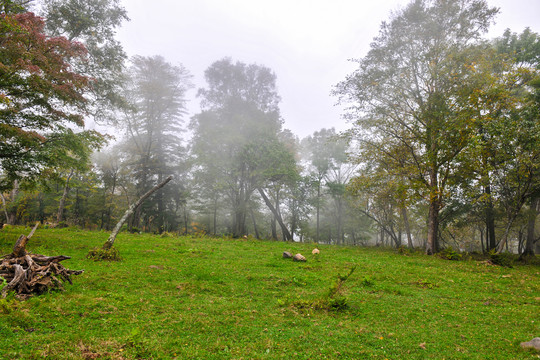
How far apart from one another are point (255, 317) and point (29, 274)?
4.92 metres

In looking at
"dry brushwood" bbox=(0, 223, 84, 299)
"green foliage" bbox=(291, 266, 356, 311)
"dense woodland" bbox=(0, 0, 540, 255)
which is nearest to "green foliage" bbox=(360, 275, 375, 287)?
"green foliage" bbox=(291, 266, 356, 311)

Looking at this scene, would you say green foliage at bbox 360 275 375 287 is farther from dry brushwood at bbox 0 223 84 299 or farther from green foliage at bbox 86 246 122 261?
green foliage at bbox 86 246 122 261

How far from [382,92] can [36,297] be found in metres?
20.6

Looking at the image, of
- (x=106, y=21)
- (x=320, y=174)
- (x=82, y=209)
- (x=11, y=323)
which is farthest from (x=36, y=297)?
(x=82, y=209)

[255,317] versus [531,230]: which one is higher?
[531,230]

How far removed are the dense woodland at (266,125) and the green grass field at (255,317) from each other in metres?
6.22

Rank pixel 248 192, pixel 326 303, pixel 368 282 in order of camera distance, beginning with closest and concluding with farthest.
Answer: pixel 326 303 < pixel 368 282 < pixel 248 192

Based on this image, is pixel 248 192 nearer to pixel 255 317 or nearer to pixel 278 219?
pixel 278 219

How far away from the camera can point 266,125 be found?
29.3m

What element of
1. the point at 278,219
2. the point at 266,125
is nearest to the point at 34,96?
the point at 266,125

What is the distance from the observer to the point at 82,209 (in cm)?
3394

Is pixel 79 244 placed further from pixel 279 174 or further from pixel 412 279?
pixel 279 174

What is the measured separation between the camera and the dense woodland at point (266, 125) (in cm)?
1123

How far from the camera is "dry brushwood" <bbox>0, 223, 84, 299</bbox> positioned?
543 centimetres
